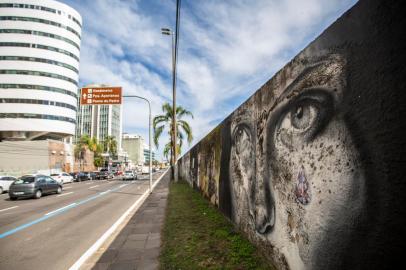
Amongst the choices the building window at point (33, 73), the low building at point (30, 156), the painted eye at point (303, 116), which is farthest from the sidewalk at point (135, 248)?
the building window at point (33, 73)

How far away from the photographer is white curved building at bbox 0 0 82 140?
168 feet

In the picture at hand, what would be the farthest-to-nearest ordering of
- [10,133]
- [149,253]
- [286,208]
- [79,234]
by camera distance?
[10,133]
[79,234]
[149,253]
[286,208]

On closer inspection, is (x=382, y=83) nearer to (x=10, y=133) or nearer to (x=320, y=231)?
(x=320, y=231)

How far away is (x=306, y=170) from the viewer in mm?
2906

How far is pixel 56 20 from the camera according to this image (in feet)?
188

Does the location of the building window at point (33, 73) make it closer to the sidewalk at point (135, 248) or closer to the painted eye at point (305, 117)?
the sidewalk at point (135, 248)

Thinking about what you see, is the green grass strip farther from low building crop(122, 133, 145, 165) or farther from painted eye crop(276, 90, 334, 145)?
low building crop(122, 133, 145, 165)

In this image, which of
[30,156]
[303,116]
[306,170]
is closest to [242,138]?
[303,116]

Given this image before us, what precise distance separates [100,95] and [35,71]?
49566mm

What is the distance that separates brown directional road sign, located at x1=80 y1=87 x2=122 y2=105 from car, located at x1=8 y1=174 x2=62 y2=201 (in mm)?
5582

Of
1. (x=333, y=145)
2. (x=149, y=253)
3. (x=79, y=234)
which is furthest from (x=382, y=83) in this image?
(x=79, y=234)

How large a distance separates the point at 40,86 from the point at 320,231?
63.2 meters

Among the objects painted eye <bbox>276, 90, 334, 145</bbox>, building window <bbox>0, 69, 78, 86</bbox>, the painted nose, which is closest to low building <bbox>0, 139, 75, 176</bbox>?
building window <bbox>0, 69, 78, 86</bbox>

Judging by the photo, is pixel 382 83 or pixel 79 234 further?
pixel 79 234
